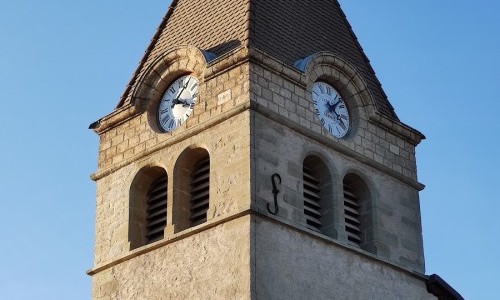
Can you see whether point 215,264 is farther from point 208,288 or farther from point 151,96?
point 151,96

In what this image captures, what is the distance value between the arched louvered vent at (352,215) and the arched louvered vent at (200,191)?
2.59 m

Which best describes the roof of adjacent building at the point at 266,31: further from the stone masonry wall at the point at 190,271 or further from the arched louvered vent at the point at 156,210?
the stone masonry wall at the point at 190,271

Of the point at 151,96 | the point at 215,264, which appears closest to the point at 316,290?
the point at 215,264

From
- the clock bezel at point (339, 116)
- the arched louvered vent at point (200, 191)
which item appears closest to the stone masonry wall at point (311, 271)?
the arched louvered vent at point (200, 191)

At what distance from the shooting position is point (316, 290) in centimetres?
2280

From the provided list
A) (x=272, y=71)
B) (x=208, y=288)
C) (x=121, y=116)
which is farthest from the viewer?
(x=121, y=116)

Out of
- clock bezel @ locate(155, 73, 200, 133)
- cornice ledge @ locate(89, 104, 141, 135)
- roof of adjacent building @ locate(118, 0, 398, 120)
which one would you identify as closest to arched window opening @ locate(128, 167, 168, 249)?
clock bezel @ locate(155, 73, 200, 133)

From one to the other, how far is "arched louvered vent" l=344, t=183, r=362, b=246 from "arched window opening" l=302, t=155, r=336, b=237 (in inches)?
22.7

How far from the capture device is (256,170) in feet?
75.2

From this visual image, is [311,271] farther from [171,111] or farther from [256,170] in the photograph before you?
[171,111]

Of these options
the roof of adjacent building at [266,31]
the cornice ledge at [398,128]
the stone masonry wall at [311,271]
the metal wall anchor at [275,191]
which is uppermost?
the roof of adjacent building at [266,31]

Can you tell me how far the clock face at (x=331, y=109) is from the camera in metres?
24.9

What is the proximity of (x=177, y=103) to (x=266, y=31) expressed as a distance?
2065 millimetres

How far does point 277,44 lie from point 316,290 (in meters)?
4.73
